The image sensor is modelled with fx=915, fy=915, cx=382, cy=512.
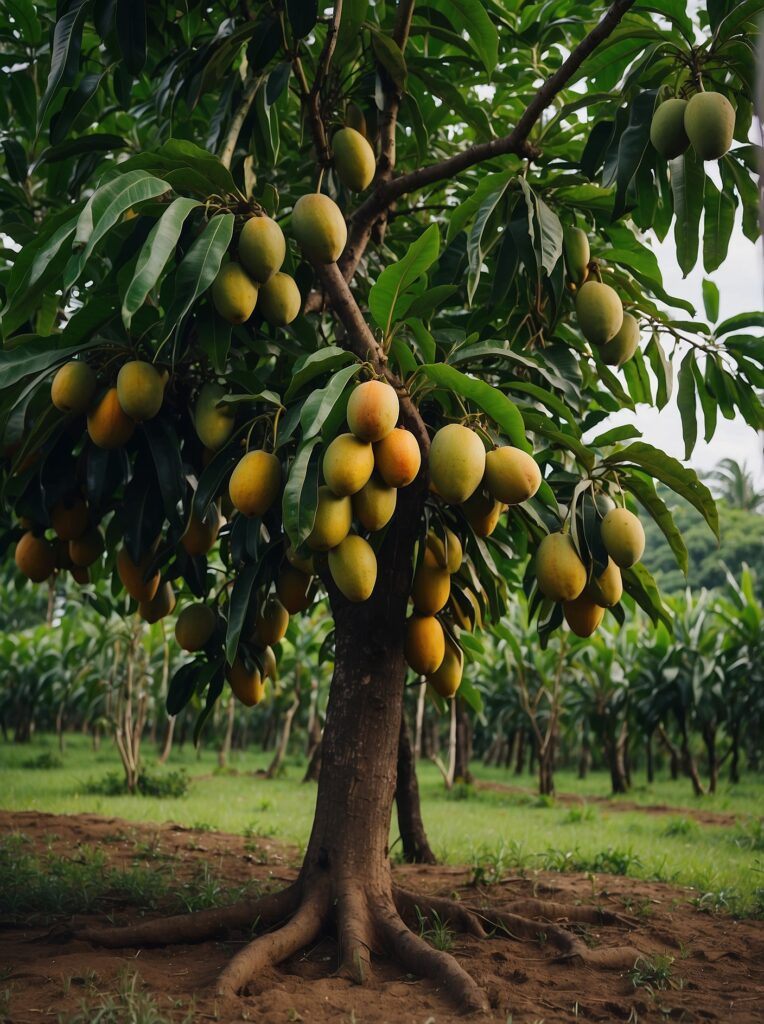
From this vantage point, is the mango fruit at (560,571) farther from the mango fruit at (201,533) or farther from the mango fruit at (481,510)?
the mango fruit at (201,533)

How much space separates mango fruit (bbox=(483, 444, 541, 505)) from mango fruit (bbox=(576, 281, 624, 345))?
512 millimetres

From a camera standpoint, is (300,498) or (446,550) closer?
(300,498)

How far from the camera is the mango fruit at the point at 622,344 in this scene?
2342 millimetres

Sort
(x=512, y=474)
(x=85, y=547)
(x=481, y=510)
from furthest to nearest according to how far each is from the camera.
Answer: (x=85, y=547), (x=481, y=510), (x=512, y=474)

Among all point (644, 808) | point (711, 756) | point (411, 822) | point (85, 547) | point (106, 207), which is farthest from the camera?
point (711, 756)

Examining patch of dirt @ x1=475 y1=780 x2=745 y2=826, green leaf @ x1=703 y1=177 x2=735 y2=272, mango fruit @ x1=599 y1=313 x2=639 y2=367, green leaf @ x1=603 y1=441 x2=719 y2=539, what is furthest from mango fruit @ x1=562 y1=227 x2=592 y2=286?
patch of dirt @ x1=475 y1=780 x2=745 y2=826

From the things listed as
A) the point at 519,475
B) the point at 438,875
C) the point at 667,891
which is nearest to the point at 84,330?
the point at 519,475

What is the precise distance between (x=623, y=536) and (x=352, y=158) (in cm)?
116

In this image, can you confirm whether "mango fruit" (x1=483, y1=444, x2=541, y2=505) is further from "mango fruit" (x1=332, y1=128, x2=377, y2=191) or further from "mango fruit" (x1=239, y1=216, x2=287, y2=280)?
"mango fruit" (x1=332, y1=128, x2=377, y2=191)

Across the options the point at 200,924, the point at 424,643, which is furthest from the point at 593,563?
the point at 200,924

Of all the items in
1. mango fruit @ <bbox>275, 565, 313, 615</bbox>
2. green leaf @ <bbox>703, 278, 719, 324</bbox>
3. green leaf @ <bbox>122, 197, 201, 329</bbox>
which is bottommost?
mango fruit @ <bbox>275, 565, 313, 615</bbox>

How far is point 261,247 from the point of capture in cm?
190

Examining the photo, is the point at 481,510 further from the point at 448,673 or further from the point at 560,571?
the point at 448,673

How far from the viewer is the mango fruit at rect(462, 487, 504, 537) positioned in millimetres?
2105
